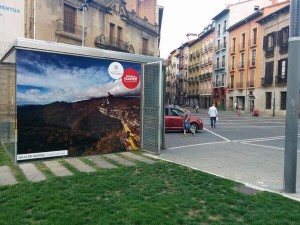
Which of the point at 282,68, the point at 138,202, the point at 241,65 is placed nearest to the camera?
the point at 138,202

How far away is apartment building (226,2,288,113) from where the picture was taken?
4069 cm

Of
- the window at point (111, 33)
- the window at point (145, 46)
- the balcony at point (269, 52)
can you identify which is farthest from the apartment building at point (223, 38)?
the window at point (111, 33)

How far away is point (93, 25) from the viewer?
26.0 metres

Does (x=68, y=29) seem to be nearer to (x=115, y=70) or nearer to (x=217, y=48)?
(x=115, y=70)

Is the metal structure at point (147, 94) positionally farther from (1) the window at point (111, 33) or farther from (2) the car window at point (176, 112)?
(1) the window at point (111, 33)

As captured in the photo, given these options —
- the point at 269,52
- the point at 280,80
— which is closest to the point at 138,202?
the point at 280,80

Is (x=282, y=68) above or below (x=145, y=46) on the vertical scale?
below

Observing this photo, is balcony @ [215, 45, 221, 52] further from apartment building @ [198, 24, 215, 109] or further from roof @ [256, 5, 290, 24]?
roof @ [256, 5, 290, 24]

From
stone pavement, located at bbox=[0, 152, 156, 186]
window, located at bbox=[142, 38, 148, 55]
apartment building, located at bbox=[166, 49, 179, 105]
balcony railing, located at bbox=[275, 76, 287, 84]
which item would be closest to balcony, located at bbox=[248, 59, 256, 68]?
balcony railing, located at bbox=[275, 76, 287, 84]

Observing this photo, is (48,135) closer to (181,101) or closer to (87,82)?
(87,82)

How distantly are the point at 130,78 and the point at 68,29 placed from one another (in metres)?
15.8

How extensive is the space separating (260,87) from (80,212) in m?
39.3

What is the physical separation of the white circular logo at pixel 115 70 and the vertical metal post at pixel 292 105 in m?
5.05

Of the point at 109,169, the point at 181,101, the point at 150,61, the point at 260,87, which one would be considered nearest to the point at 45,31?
the point at 150,61
